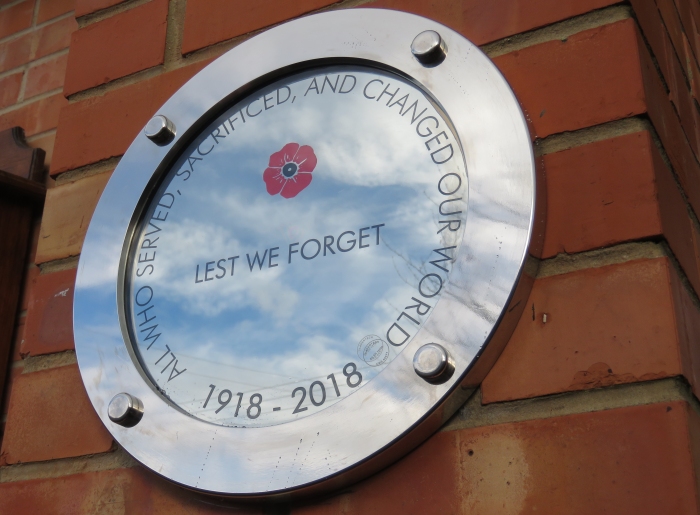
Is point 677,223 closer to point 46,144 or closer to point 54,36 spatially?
point 46,144

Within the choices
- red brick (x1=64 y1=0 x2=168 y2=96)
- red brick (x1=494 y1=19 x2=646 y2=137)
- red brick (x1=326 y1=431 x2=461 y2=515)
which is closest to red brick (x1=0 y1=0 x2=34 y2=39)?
red brick (x1=64 y1=0 x2=168 y2=96)

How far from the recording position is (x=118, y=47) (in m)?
0.97

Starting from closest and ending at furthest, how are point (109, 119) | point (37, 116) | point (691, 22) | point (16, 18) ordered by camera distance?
point (109, 119)
point (691, 22)
point (37, 116)
point (16, 18)

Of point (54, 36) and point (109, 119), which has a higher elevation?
point (54, 36)

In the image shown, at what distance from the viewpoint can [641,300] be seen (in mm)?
601

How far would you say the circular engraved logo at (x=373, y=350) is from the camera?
63 centimetres

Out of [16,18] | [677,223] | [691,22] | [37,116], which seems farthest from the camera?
[16,18]

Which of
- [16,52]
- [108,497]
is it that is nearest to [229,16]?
[108,497]

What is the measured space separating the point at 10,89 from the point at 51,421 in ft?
2.32

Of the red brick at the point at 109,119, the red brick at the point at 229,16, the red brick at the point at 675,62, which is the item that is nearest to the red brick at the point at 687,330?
the red brick at the point at 675,62

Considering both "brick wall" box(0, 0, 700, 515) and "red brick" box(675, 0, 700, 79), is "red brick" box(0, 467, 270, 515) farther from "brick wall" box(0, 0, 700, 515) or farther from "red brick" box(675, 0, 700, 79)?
"red brick" box(675, 0, 700, 79)

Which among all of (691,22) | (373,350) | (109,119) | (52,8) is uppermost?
(52,8)

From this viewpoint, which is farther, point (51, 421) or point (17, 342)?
point (17, 342)

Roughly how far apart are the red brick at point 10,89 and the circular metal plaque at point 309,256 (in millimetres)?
563
